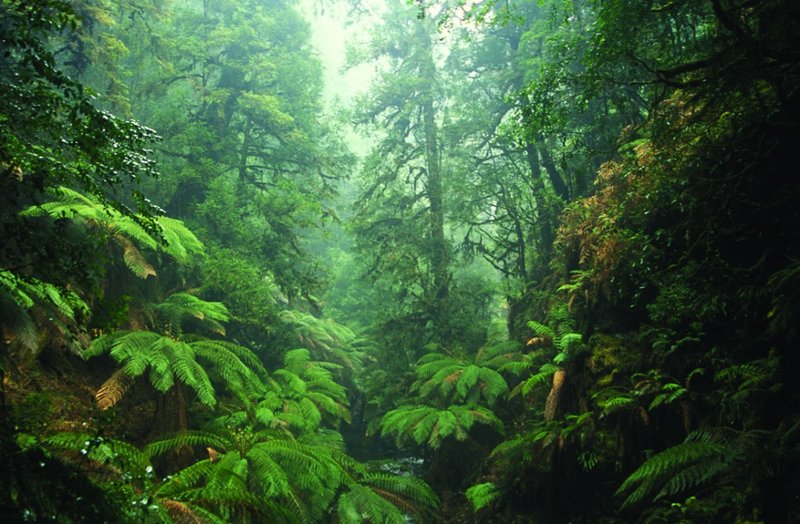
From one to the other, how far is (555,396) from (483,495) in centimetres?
151

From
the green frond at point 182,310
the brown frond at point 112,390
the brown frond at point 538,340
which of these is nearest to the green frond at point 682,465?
the brown frond at point 538,340

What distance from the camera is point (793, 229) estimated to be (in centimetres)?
368

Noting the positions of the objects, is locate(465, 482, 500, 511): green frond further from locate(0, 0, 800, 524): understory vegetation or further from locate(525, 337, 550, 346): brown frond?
locate(525, 337, 550, 346): brown frond

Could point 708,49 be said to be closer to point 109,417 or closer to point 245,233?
point 109,417

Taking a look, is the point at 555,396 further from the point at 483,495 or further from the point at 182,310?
the point at 182,310

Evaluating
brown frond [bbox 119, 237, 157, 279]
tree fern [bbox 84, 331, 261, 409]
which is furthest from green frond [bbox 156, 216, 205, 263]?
tree fern [bbox 84, 331, 261, 409]

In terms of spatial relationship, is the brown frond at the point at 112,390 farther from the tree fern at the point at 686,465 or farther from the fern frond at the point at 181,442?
the tree fern at the point at 686,465

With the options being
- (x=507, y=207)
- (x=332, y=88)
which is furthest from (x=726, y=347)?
(x=332, y=88)

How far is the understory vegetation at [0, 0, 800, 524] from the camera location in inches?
117

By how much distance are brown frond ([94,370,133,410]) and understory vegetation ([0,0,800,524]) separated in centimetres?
3

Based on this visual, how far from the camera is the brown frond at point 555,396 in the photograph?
5.46m

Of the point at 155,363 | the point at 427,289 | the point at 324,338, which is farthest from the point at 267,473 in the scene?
the point at 427,289

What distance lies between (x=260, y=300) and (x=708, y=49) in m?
7.91

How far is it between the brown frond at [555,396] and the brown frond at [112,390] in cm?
486
